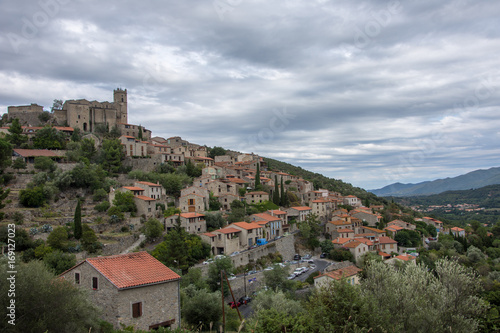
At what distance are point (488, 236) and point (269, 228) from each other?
46.1 meters

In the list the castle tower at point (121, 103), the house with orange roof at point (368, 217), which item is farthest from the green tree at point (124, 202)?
the house with orange roof at point (368, 217)

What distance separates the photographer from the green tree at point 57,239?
3181 cm

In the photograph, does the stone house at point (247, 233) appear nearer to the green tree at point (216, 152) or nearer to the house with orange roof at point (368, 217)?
the house with orange roof at point (368, 217)

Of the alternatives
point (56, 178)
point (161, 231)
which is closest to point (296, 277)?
point (161, 231)

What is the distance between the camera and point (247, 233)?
44.1 metres

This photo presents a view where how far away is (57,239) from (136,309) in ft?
65.2

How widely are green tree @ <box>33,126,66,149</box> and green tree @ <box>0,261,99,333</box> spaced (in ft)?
151

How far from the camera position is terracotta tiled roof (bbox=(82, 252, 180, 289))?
53.6 feet

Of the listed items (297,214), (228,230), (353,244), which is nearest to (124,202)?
(228,230)

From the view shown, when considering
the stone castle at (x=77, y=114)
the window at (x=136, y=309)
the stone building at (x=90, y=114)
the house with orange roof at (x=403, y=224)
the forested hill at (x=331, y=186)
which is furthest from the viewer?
the forested hill at (x=331, y=186)

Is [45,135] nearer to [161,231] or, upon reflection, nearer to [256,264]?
[161,231]

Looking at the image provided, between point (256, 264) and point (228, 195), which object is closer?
point (256, 264)

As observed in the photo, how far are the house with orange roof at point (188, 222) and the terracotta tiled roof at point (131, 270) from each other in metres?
23.6

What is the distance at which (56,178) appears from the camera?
4341 cm
